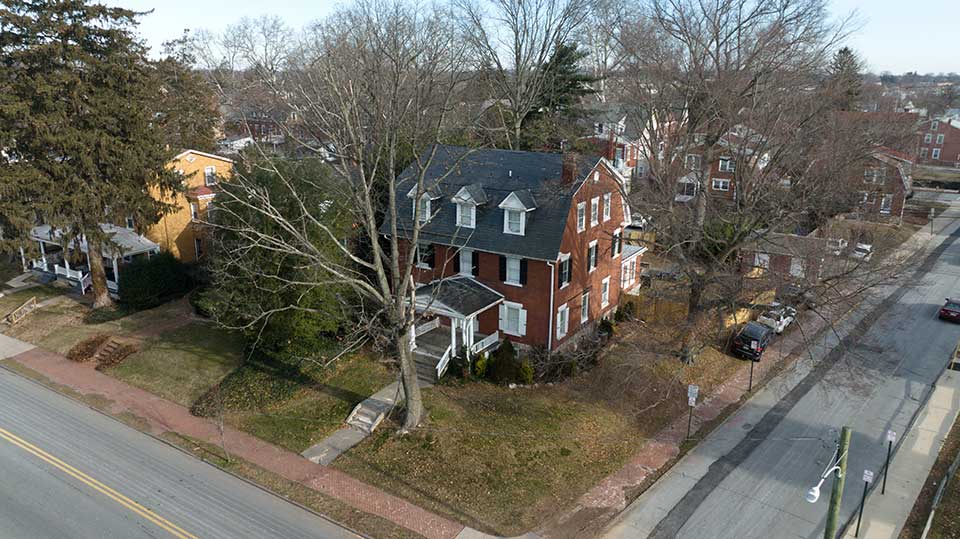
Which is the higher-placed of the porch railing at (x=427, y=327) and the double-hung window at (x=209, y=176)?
the double-hung window at (x=209, y=176)

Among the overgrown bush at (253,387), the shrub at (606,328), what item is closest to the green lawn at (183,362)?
the overgrown bush at (253,387)

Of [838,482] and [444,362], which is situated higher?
[838,482]

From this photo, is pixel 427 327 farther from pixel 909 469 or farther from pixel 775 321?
pixel 909 469

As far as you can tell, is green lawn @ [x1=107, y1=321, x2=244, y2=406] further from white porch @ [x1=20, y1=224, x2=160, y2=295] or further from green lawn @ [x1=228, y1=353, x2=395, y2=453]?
white porch @ [x1=20, y1=224, x2=160, y2=295]

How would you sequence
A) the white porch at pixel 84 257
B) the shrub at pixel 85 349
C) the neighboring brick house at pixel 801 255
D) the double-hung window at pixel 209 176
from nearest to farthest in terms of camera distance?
the neighboring brick house at pixel 801 255
the shrub at pixel 85 349
the white porch at pixel 84 257
the double-hung window at pixel 209 176

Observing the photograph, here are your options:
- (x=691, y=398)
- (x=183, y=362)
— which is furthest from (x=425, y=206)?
(x=691, y=398)

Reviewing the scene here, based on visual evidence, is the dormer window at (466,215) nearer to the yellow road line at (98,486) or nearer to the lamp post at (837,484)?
the yellow road line at (98,486)
